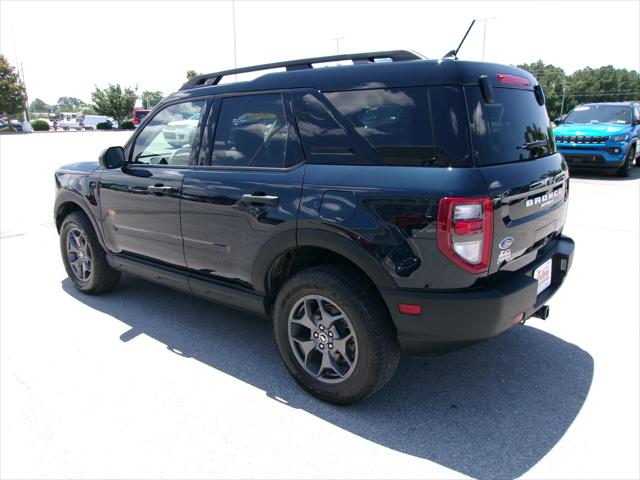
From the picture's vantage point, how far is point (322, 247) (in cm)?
262

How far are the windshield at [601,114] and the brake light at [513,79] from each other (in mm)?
10658

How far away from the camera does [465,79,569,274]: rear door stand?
2.33 m

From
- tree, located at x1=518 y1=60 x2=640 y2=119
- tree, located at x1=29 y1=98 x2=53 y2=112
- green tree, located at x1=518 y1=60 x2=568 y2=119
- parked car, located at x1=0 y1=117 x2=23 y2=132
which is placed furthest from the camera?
tree, located at x1=29 y1=98 x2=53 y2=112

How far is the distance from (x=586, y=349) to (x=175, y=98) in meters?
3.62

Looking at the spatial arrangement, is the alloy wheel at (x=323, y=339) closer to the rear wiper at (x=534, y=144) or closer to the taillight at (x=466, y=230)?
the taillight at (x=466, y=230)

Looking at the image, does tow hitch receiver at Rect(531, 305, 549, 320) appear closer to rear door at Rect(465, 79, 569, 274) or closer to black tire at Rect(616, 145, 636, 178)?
rear door at Rect(465, 79, 569, 274)

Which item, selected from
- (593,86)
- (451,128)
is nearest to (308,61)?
(451,128)

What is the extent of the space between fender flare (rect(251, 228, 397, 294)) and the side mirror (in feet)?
5.62

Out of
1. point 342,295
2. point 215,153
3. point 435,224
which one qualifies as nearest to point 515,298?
point 435,224

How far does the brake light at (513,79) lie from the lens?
8.58 ft

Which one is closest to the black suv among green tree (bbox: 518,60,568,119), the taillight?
the taillight

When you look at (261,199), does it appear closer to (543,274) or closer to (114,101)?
(543,274)

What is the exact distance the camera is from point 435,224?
223 cm

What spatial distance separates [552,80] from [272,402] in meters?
112
